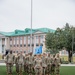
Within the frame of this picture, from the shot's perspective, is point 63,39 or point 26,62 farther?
point 63,39

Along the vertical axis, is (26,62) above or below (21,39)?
below

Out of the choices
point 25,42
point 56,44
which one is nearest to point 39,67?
point 56,44

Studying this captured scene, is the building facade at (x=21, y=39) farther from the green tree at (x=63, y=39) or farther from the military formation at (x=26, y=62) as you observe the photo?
the military formation at (x=26, y=62)

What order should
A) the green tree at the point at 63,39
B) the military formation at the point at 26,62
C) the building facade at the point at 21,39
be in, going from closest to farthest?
the military formation at the point at 26,62 < the green tree at the point at 63,39 < the building facade at the point at 21,39

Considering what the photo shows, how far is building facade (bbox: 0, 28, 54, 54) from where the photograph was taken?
87.8m

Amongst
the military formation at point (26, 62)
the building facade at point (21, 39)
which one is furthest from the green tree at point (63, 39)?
the military formation at point (26, 62)

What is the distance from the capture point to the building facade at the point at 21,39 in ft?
288

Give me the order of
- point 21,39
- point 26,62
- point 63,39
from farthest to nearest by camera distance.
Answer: point 21,39 → point 63,39 → point 26,62

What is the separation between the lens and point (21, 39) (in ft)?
315

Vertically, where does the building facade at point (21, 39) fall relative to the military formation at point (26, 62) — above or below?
above

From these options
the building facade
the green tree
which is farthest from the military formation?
the building facade

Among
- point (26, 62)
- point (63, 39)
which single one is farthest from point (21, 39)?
point (26, 62)

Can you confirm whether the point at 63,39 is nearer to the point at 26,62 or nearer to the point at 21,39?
the point at 26,62

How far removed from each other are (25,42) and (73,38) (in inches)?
1525
